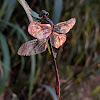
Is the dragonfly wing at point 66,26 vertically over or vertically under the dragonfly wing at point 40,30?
under

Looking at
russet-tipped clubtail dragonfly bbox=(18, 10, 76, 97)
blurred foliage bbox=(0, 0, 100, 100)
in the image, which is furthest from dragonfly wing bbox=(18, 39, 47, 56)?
blurred foliage bbox=(0, 0, 100, 100)

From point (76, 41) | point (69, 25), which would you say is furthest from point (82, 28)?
point (69, 25)

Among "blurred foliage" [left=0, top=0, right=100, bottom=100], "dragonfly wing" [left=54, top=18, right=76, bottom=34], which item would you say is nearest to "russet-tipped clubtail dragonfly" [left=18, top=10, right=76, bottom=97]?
"dragonfly wing" [left=54, top=18, right=76, bottom=34]

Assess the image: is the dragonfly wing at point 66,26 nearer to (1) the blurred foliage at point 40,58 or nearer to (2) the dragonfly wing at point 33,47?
(2) the dragonfly wing at point 33,47

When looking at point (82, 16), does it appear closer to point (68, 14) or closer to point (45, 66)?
point (68, 14)

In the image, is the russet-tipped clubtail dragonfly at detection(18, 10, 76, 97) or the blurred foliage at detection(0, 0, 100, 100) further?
the blurred foliage at detection(0, 0, 100, 100)

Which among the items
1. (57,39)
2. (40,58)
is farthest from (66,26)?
(40,58)

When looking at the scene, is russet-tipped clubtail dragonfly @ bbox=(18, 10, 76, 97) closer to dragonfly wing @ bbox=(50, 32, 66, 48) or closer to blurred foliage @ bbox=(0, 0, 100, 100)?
dragonfly wing @ bbox=(50, 32, 66, 48)

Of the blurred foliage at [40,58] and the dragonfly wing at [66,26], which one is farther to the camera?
the blurred foliage at [40,58]

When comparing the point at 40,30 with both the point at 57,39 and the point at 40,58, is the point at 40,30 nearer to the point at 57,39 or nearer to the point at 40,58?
the point at 57,39

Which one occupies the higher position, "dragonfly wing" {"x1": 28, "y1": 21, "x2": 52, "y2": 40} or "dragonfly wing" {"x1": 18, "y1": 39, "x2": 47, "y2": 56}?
"dragonfly wing" {"x1": 28, "y1": 21, "x2": 52, "y2": 40}

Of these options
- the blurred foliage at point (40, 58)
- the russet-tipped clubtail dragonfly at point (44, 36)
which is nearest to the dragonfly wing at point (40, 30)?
the russet-tipped clubtail dragonfly at point (44, 36)
